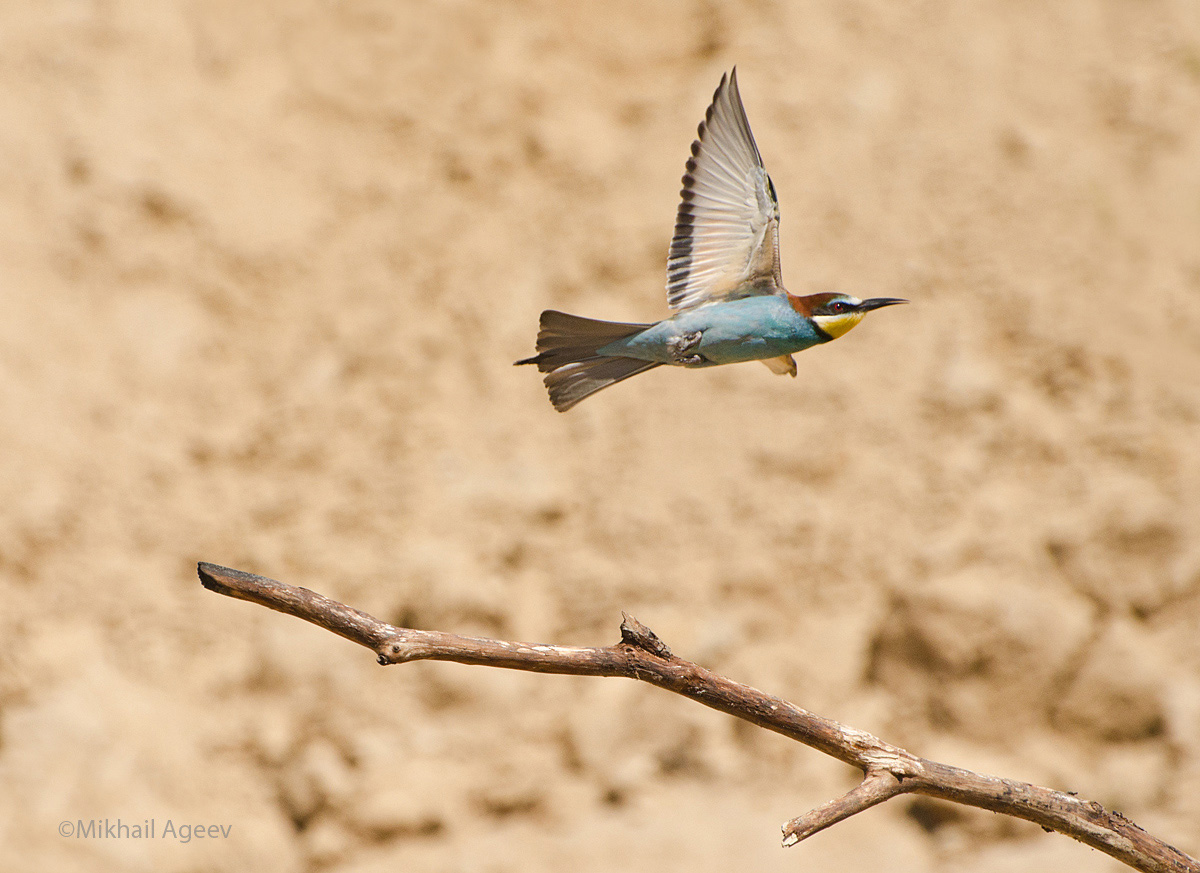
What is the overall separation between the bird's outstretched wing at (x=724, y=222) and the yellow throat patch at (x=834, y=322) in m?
0.12

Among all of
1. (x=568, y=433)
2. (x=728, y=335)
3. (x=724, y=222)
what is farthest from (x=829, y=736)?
(x=568, y=433)

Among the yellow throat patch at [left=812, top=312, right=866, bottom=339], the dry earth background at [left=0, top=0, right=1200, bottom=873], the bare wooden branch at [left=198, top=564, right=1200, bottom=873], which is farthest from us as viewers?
the dry earth background at [left=0, top=0, right=1200, bottom=873]

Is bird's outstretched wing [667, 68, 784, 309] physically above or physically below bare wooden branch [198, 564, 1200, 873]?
above

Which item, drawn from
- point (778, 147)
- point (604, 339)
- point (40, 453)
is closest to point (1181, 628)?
point (778, 147)

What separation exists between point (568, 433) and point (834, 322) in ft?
6.34

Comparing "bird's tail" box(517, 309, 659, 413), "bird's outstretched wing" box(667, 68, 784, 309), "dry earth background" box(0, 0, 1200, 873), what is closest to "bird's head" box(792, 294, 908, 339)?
"bird's outstretched wing" box(667, 68, 784, 309)

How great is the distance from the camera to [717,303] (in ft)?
5.44

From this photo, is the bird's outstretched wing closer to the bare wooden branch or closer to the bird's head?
the bird's head

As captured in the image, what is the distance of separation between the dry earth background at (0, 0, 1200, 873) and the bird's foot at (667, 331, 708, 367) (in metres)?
1.73

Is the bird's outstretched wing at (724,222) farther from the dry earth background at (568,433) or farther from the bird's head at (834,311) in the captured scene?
the dry earth background at (568,433)

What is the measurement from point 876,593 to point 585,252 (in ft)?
4.38

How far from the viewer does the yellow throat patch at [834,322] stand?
1.57m

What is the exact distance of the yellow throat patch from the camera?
157cm

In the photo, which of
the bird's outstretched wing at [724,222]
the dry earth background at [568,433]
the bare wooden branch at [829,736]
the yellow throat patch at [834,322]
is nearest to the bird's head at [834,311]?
the yellow throat patch at [834,322]
